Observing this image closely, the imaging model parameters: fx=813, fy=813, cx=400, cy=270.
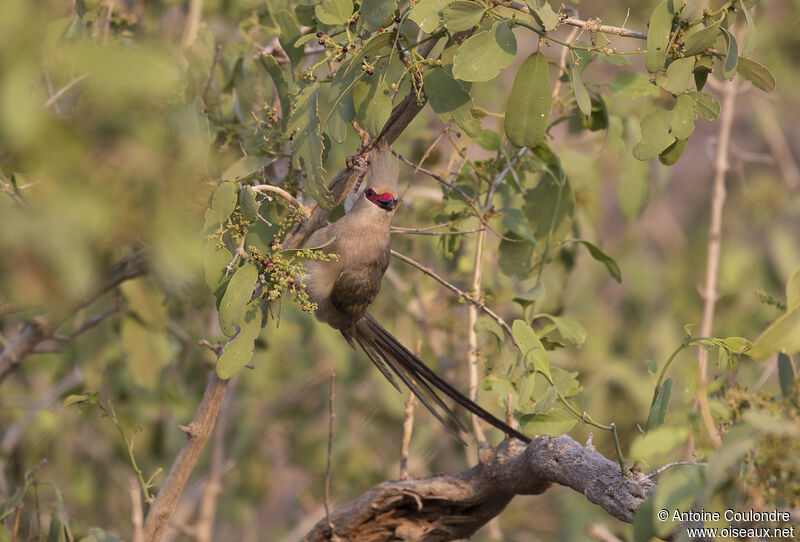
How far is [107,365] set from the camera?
153 inches

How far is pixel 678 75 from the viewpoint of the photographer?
1859mm

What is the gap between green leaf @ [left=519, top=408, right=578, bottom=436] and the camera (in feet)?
6.56

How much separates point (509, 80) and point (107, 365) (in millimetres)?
4389

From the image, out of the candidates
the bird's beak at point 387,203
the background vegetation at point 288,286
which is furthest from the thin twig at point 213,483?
the bird's beak at point 387,203

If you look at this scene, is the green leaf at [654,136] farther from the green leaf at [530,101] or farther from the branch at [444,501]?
the branch at [444,501]

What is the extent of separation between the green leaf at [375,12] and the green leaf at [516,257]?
0.91 m

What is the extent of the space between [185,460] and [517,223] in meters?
1.16

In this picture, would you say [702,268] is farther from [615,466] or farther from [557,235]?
[615,466]

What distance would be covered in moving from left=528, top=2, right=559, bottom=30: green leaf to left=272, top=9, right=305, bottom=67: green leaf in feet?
2.20

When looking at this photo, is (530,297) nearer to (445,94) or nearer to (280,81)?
(445,94)

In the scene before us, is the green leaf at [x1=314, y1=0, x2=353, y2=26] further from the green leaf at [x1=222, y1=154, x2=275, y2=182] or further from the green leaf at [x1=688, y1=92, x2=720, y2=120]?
the green leaf at [x1=688, y1=92, x2=720, y2=120]

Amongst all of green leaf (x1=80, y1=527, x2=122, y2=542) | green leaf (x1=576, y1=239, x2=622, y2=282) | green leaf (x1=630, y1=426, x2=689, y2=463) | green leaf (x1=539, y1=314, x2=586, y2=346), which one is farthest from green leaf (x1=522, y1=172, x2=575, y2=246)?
green leaf (x1=80, y1=527, x2=122, y2=542)

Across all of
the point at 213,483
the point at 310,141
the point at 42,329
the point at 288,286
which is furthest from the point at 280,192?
the point at 213,483

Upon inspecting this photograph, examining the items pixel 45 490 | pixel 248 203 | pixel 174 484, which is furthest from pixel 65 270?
pixel 45 490
